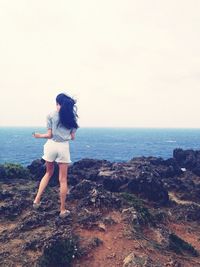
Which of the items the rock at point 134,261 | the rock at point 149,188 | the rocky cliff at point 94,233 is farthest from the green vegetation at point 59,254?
the rock at point 149,188

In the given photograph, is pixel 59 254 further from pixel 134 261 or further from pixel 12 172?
pixel 12 172

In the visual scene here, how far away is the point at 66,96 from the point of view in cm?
1105

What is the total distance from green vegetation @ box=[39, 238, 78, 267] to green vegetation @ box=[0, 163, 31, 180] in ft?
43.3

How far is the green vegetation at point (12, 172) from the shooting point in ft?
73.9

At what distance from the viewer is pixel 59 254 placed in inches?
386

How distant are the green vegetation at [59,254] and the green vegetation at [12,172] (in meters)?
13.2

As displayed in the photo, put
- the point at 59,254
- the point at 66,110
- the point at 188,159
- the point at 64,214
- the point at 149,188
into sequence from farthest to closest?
the point at 188,159
the point at 149,188
the point at 64,214
the point at 66,110
the point at 59,254

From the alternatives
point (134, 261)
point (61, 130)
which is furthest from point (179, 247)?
point (61, 130)

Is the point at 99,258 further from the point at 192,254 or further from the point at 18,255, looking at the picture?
the point at 192,254

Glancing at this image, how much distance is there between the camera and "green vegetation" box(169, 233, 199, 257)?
1120 centimetres

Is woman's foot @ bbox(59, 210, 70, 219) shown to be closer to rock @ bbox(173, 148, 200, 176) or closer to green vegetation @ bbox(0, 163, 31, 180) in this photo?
green vegetation @ bbox(0, 163, 31, 180)

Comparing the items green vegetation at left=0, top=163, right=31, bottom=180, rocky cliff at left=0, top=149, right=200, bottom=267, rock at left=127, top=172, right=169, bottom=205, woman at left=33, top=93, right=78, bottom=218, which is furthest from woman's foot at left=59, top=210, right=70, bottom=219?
green vegetation at left=0, top=163, right=31, bottom=180

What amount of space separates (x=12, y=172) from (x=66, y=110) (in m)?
13.5

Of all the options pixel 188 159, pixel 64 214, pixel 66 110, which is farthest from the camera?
pixel 188 159
